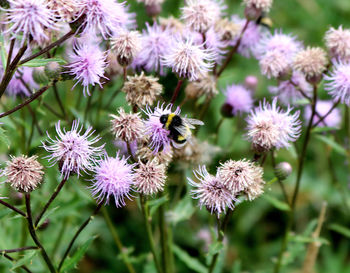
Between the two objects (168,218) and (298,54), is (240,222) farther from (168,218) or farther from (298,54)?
(298,54)

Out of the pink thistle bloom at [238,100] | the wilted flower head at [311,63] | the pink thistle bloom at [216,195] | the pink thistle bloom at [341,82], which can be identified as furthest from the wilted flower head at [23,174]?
the pink thistle bloom at [341,82]

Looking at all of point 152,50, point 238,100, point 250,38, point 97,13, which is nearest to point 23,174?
point 97,13

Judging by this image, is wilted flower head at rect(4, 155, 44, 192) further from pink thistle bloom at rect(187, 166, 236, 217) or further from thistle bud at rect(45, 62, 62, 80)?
pink thistle bloom at rect(187, 166, 236, 217)

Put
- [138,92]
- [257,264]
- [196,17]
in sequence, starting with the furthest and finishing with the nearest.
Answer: [257,264] < [196,17] < [138,92]

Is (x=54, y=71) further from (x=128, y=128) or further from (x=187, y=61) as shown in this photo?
(x=187, y=61)

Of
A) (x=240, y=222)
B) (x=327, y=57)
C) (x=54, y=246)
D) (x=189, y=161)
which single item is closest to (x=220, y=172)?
(x=189, y=161)
